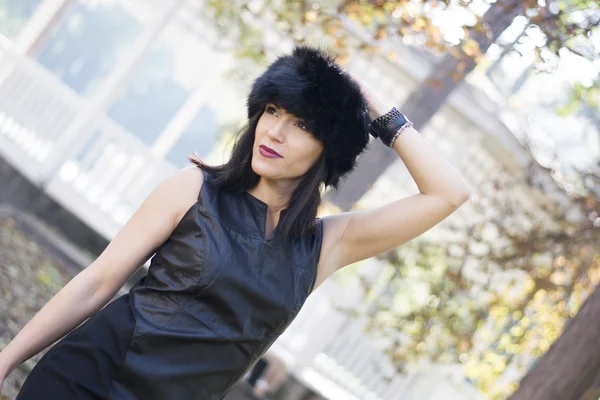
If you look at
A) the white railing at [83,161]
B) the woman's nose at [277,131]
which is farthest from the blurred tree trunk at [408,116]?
the woman's nose at [277,131]

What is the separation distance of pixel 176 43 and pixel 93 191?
8.44m

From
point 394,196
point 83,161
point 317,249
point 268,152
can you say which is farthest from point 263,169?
point 394,196

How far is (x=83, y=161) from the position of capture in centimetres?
1130

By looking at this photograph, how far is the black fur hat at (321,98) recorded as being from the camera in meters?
2.77

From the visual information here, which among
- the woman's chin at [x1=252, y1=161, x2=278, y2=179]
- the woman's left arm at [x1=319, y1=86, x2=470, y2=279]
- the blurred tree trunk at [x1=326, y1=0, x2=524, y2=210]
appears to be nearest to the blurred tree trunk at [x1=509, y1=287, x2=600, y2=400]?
the woman's left arm at [x1=319, y1=86, x2=470, y2=279]

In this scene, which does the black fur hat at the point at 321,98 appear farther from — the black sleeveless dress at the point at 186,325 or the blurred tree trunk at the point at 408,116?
the blurred tree trunk at the point at 408,116

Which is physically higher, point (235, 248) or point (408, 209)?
point (408, 209)

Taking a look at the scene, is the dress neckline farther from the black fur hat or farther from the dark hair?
the black fur hat

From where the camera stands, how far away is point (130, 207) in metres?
11.4

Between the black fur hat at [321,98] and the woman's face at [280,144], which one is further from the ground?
the black fur hat at [321,98]

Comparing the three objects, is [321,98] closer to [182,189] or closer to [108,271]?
[182,189]

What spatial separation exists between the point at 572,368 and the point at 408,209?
2540mm

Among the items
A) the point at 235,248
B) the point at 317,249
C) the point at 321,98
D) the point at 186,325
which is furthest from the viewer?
the point at 317,249

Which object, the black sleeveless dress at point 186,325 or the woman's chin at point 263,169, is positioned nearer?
the black sleeveless dress at point 186,325
